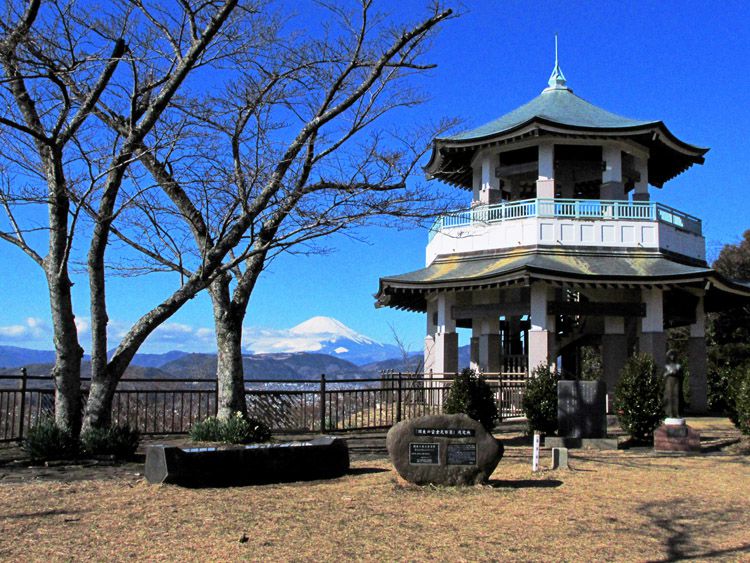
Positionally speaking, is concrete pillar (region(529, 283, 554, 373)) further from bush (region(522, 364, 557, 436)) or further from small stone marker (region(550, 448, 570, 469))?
small stone marker (region(550, 448, 570, 469))

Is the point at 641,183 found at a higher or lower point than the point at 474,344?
higher

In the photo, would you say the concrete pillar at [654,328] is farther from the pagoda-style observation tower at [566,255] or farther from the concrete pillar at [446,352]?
the concrete pillar at [446,352]

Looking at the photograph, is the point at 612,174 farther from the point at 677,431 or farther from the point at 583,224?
the point at 677,431

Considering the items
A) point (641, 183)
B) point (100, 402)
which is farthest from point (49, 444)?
point (641, 183)

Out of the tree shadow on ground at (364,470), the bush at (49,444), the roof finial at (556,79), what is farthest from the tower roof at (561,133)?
the bush at (49,444)

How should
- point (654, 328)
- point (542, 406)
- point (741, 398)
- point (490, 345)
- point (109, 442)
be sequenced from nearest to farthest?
1. point (109, 442)
2. point (741, 398)
3. point (542, 406)
4. point (654, 328)
5. point (490, 345)

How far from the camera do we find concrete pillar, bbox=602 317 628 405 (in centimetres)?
2567

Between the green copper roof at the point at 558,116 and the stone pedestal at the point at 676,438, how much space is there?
12.6 meters

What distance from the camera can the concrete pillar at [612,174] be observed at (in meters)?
26.2

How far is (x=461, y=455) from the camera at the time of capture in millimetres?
10500

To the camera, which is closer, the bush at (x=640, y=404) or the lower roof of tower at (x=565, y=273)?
the bush at (x=640, y=404)

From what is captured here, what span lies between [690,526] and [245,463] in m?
5.78

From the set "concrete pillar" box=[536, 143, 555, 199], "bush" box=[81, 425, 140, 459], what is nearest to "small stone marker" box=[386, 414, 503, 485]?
"bush" box=[81, 425, 140, 459]

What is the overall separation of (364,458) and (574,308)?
41.5 feet
